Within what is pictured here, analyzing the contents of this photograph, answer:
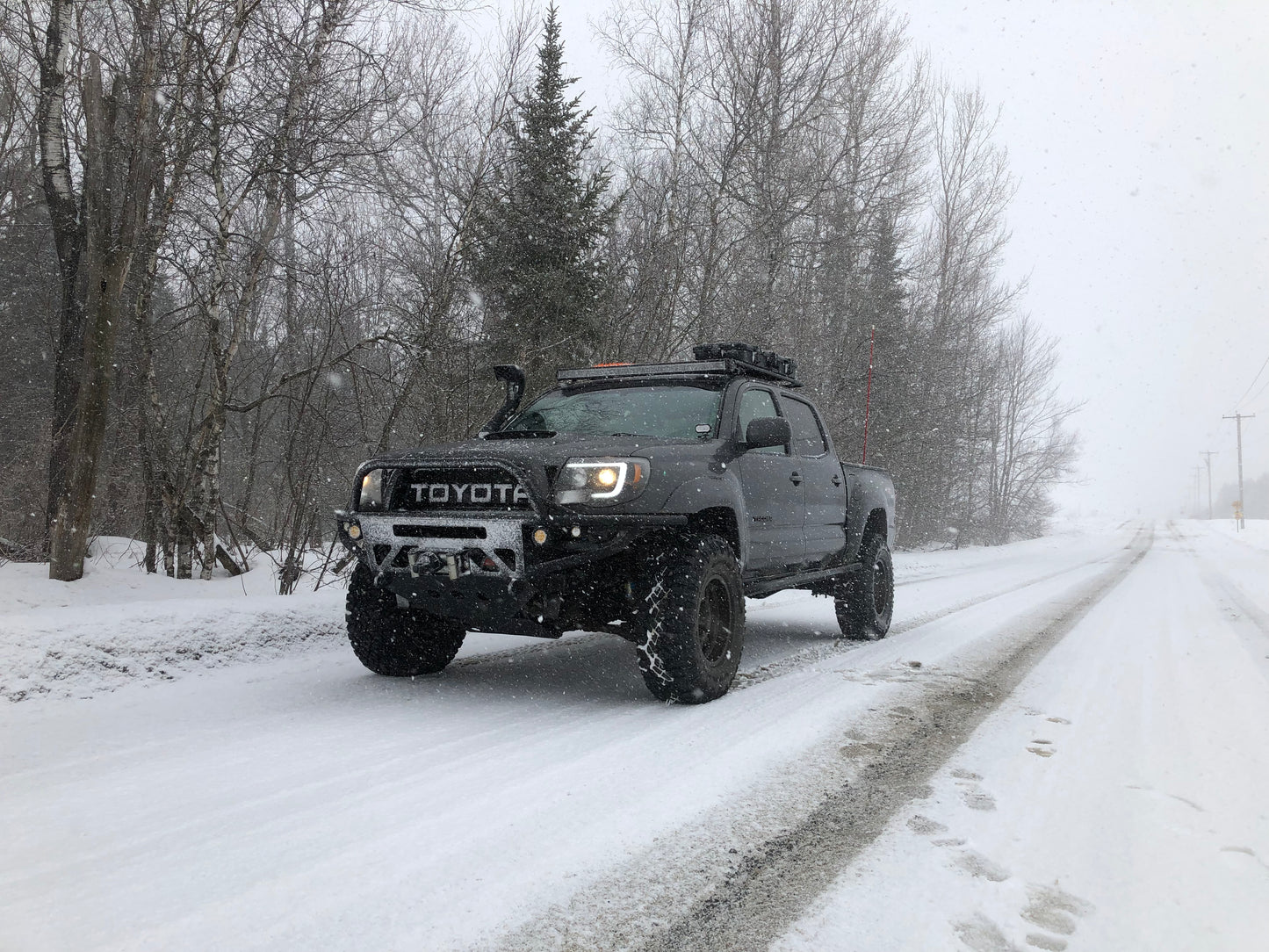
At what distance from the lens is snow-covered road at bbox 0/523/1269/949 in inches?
77.5

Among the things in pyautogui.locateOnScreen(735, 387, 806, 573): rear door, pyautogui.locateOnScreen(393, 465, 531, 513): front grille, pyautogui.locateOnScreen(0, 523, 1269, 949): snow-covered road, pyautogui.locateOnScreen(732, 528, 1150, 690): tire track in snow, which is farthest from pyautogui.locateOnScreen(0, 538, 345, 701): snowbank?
pyautogui.locateOnScreen(735, 387, 806, 573): rear door

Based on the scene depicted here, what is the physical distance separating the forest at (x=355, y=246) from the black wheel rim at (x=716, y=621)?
4.38 metres

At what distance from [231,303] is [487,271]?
5416 millimetres

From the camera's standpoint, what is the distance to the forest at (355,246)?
6215 mm

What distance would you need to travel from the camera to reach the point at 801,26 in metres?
17.2

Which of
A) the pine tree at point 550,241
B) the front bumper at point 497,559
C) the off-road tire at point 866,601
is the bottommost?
the off-road tire at point 866,601

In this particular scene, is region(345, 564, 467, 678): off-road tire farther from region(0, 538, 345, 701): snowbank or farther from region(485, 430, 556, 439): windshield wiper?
region(485, 430, 556, 439): windshield wiper

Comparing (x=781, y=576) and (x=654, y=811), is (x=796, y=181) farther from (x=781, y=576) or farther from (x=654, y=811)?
(x=654, y=811)

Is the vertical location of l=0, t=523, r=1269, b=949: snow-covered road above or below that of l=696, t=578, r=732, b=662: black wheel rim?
below

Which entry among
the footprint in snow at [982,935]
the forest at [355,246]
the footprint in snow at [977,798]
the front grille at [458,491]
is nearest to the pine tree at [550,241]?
the forest at [355,246]

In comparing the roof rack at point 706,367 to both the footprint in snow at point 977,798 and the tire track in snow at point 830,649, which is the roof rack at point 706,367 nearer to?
the tire track in snow at point 830,649

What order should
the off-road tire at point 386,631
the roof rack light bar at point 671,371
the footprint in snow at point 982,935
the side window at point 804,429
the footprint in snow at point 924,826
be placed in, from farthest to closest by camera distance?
the side window at point 804,429
the roof rack light bar at point 671,371
the off-road tire at point 386,631
the footprint in snow at point 924,826
the footprint in snow at point 982,935

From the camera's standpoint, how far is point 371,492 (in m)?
4.22

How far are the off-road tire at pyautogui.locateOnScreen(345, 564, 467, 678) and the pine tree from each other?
10.2 m
